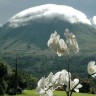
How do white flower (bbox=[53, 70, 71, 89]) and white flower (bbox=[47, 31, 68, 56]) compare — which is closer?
white flower (bbox=[53, 70, 71, 89])

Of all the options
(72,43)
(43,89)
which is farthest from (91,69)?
(43,89)

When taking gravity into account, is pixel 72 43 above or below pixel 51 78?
above

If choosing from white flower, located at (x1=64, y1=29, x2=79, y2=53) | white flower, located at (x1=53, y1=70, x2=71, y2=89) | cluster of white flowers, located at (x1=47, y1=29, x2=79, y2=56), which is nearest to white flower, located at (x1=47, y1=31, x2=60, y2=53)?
cluster of white flowers, located at (x1=47, y1=29, x2=79, y2=56)

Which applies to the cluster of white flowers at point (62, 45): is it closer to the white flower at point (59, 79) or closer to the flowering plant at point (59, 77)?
the flowering plant at point (59, 77)

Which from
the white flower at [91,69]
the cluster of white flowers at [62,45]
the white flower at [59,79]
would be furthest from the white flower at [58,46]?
the white flower at [91,69]

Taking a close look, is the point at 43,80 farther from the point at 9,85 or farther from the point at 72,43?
the point at 9,85

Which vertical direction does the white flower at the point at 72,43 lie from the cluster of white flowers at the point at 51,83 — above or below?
above

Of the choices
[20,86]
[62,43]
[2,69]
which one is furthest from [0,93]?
[62,43]

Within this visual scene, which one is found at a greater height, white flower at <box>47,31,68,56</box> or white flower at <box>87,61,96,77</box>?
white flower at <box>47,31,68,56</box>

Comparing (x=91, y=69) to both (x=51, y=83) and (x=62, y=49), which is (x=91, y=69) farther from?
(x=51, y=83)

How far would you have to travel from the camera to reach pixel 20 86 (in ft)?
193

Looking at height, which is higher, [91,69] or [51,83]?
[91,69]

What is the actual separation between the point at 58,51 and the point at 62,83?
373 mm

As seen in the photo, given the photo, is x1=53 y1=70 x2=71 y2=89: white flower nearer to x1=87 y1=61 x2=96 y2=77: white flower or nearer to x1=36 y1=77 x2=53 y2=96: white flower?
x1=36 y1=77 x2=53 y2=96: white flower
